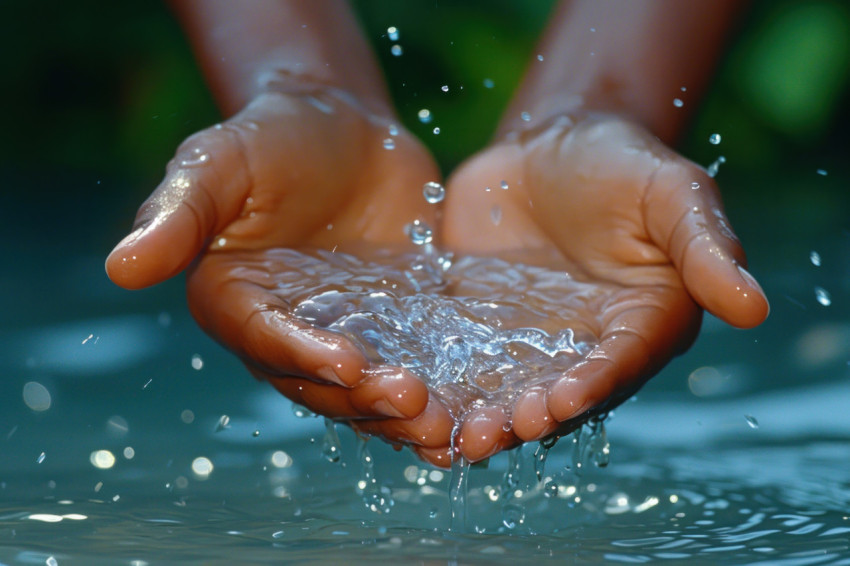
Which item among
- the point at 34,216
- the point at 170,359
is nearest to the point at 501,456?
the point at 170,359

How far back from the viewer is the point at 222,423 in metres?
1.31

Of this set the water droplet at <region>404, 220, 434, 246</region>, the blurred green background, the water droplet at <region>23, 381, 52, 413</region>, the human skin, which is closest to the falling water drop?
the human skin

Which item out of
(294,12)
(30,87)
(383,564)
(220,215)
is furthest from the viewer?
(30,87)

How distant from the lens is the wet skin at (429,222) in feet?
2.59

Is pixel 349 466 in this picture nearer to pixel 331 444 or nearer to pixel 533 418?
pixel 331 444

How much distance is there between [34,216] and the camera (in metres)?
2.27

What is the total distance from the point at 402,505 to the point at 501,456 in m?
0.22

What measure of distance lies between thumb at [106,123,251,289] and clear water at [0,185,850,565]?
0.23 meters

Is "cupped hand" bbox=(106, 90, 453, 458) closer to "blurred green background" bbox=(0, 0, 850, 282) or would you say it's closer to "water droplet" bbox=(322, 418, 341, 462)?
"water droplet" bbox=(322, 418, 341, 462)

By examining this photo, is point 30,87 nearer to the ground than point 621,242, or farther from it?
farther from it

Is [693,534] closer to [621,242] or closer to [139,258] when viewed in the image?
[621,242]

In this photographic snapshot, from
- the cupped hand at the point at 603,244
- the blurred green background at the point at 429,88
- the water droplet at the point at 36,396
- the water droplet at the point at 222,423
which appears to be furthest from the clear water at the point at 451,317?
the blurred green background at the point at 429,88

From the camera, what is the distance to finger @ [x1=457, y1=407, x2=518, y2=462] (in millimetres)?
770

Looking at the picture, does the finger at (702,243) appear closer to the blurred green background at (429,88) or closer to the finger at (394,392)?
the finger at (394,392)
